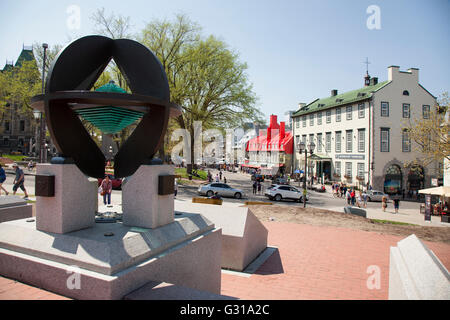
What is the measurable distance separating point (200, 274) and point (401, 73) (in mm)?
41023

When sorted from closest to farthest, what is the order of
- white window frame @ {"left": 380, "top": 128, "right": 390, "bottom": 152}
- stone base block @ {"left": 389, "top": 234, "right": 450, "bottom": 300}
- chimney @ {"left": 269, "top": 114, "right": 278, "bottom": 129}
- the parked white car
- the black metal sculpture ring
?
stone base block @ {"left": 389, "top": 234, "right": 450, "bottom": 300}, the black metal sculpture ring, the parked white car, white window frame @ {"left": 380, "top": 128, "right": 390, "bottom": 152}, chimney @ {"left": 269, "top": 114, "right": 278, "bottom": 129}

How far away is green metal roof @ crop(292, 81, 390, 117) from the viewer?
37.3 metres

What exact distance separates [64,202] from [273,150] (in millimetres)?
51000

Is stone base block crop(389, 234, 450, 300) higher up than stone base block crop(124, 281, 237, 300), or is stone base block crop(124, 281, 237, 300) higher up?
stone base block crop(389, 234, 450, 300)

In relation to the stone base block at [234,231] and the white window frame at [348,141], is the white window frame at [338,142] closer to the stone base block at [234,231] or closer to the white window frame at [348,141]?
the white window frame at [348,141]

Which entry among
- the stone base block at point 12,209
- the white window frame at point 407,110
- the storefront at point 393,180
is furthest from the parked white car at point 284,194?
the white window frame at point 407,110

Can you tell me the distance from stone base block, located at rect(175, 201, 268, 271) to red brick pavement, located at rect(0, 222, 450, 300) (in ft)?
1.57

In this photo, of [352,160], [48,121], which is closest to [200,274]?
[48,121]

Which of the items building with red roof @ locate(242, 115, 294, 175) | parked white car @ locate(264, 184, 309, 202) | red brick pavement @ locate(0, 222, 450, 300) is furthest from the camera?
building with red roof @ locate(242, 115, 294, 175)

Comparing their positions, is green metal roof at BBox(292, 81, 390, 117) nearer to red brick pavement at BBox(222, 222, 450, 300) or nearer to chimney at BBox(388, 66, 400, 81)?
chimney at BBox(388, 66, 400, 81)

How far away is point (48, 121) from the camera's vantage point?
5.11 meters

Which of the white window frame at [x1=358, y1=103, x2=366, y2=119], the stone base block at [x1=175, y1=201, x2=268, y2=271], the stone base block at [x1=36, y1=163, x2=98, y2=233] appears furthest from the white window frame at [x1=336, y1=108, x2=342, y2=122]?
the stone base block at [x1=36, y1=163, x2=98, y2=233]

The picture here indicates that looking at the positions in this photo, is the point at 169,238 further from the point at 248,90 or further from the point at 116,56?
the point at 248,90

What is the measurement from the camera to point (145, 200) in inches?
211
